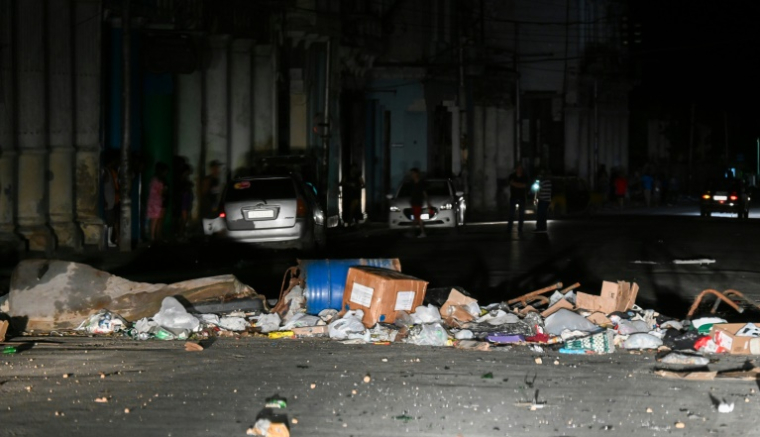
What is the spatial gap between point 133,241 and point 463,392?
1695 cm

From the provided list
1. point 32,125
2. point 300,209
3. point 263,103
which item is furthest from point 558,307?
point 263,103

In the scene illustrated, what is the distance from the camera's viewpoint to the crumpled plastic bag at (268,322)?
12343 millimetres

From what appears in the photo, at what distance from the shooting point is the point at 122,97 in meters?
23.2

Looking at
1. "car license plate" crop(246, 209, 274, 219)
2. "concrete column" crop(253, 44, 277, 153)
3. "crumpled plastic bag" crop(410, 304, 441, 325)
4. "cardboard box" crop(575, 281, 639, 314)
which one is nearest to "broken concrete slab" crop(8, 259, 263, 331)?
"crumpled plastic bag" crop(410, 304, 441, 325)

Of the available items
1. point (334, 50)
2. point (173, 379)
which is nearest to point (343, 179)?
point (334, 50)

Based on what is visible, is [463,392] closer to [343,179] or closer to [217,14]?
[217,14]

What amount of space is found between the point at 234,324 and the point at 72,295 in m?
1.88

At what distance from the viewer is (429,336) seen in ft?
37.3

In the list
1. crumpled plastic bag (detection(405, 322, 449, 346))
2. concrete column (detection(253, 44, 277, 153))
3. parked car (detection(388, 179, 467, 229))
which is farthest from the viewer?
concrete column (detection(253, 44, 277, 153))

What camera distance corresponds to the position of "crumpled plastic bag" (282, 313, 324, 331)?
40.5 feet

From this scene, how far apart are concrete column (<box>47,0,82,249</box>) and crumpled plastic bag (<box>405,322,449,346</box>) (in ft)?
44.3

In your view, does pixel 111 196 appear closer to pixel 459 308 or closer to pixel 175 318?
pixel 175 318

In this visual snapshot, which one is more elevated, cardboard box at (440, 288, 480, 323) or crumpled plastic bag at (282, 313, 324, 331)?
cardboard box at (440, 288, 480, 323)

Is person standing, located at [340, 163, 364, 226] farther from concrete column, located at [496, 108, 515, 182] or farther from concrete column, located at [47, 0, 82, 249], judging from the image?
concrete column, located at [496, 108, 515, 182]
